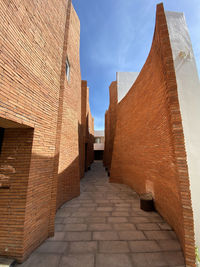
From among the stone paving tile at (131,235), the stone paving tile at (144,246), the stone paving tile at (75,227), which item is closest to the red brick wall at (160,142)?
the stone paving tile at (144,246)

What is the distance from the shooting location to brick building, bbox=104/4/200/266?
2.74 m

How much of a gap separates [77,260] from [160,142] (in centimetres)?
409

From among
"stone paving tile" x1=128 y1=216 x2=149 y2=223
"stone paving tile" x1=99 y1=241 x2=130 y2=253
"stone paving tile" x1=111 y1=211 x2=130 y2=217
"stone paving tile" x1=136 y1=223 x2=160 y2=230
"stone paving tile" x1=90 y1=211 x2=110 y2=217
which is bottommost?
"stone paving tile" x1=99 y1=241 x2=130 y2=253

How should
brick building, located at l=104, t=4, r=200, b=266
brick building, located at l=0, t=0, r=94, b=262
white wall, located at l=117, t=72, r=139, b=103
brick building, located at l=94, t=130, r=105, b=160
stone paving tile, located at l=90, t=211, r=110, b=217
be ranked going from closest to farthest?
brick building, located at l=0, t=0, r=94, b=262 < brick building, located at l=104, t=4, r=200, b=266 < stone paving tile, located at l=90, t=211, r=110, b=217 < white wall, located at l=117, t=72, r=139, b=103 < brick building, located at l=94, t=130, r=105, b=160

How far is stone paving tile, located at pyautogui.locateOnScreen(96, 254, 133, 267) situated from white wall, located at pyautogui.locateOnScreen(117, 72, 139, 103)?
12030 millimetres

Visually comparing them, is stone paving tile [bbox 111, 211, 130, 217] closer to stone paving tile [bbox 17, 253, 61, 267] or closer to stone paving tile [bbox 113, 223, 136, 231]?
stone paving tile [bbox 113, 223, 136, 231]

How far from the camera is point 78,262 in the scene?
2496 millimetres

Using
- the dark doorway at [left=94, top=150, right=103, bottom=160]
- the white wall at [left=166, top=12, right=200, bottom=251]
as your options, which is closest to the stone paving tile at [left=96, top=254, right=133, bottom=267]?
the white wall at [left=166, top=12, right=200, bottom=251]

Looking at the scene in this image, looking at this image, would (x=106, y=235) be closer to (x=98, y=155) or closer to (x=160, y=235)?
(x=160, y=235)

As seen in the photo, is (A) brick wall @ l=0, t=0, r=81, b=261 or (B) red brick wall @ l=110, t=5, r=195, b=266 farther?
(B) red brick wall @ l=110, t=5, r=195, b=266

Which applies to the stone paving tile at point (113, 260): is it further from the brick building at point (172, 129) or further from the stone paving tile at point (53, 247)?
the brick building at point (172, 129)

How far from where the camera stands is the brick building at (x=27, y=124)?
2301mm

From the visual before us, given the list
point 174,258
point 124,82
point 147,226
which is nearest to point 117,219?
point 147,226

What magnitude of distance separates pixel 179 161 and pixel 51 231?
4.07m
